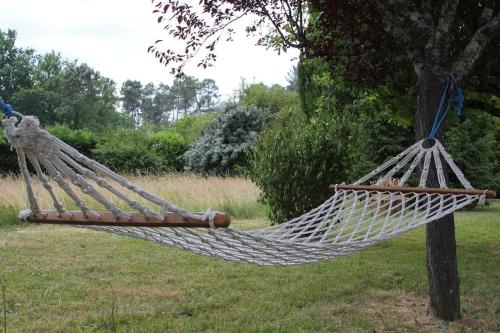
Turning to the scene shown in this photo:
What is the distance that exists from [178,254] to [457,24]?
249cm

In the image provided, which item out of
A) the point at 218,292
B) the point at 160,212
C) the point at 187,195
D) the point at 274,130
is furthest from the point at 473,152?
the point at 160,212

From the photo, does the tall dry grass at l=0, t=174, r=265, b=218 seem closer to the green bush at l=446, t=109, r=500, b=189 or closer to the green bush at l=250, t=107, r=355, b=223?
the green bush at l=250, t=107, r=355, b=223

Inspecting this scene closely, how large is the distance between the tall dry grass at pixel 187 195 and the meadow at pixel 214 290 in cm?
129

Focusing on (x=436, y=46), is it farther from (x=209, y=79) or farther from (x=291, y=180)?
(x=209, y=79)

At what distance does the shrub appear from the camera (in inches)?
422

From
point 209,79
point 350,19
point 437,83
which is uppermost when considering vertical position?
point 209,79

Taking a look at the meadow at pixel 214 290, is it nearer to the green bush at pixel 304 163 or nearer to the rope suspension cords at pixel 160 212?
A: the rope suspension cords at pixel 160 212

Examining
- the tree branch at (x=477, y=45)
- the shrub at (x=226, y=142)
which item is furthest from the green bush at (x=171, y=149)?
the tree branch at (x=477, y=45)

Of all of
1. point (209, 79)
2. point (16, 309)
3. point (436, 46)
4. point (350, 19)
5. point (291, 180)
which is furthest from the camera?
Result: point (209, 79)

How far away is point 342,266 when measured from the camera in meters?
3.70

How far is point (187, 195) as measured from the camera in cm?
676

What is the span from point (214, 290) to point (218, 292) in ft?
0.16

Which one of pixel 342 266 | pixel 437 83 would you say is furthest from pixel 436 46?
pixel 342 266

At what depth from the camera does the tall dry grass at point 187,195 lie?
6.04 metres
